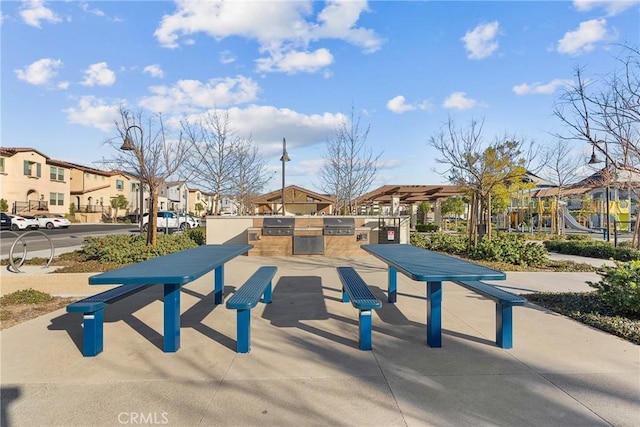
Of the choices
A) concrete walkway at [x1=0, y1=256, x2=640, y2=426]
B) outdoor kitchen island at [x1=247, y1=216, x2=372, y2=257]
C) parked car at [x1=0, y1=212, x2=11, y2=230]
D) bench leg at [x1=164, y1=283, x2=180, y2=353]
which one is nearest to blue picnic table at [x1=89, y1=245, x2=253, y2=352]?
bench leg at [x1=164, y1=283, x2=180, y2=353]

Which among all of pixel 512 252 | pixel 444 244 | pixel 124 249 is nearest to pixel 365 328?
pixel 512 252

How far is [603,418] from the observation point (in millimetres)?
2619

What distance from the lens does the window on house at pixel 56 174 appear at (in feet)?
143

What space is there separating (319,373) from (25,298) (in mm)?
5641

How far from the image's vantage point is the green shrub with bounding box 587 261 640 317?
15.8 ft

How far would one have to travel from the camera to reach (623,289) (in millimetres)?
4926

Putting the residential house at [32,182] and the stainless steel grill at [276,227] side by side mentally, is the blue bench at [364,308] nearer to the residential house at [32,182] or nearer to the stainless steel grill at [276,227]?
the stainless steel grill at [276,227]

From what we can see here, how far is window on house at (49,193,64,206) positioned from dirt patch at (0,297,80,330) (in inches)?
1803

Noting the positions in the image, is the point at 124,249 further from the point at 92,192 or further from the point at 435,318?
the point at 92,192

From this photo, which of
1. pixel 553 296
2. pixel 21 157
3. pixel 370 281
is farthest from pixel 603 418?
pixel 21 157

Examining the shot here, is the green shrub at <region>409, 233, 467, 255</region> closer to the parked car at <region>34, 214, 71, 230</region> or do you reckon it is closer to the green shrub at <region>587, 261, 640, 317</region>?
the green shrub at <region>587, 261, 640, 317</region>

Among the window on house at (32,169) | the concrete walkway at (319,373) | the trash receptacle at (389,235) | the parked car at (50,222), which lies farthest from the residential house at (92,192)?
the concrete walkway at (319,373)

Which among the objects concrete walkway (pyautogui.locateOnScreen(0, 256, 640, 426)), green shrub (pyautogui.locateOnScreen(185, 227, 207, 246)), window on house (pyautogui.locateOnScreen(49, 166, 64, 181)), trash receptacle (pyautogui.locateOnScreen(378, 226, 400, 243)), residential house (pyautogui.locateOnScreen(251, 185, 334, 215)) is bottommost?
concrete walkway (pyautogui.locateOnScreen(0, 256, 640, 426))

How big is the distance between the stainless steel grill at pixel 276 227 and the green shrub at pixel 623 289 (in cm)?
930
